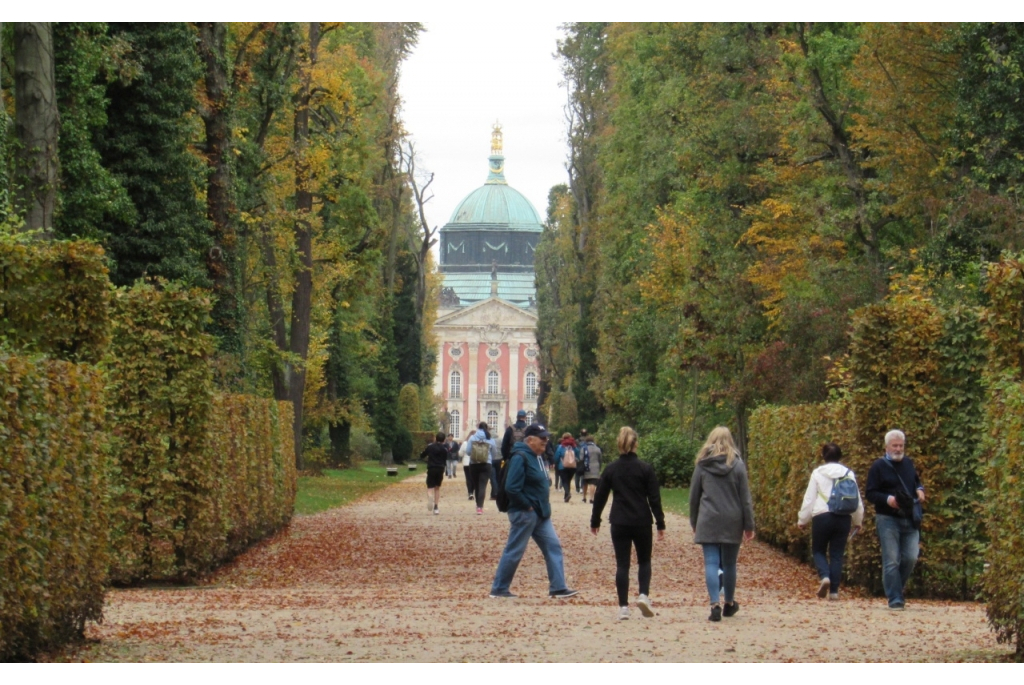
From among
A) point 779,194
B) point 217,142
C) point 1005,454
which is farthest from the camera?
point 779,194

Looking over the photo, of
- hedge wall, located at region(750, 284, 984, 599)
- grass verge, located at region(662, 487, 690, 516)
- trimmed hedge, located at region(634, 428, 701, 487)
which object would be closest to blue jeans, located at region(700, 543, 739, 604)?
hedge wall, located at region(750, 284, 984, 599)

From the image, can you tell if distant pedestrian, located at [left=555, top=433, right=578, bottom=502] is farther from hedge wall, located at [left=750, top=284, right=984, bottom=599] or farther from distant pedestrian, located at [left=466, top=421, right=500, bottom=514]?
hedge wall, located at [left=750, top=284, right=984, bottom=599]

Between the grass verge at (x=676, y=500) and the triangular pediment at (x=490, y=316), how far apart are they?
94.5m

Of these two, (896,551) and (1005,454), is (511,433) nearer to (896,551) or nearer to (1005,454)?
(896,551)

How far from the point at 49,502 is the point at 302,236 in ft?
Answer: 81.6

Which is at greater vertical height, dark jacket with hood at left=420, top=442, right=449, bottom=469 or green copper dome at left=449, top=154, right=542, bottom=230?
green copper dome at left=449, top=154, right=542, bottom=230

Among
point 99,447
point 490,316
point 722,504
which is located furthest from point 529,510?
point 490,316

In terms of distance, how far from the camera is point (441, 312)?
5192 inches

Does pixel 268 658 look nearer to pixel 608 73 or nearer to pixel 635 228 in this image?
pixel 635 228

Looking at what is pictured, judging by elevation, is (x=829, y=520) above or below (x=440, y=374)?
below

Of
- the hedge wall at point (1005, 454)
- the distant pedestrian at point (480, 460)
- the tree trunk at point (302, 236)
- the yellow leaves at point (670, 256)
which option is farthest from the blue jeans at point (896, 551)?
the yellow leaves at point (670, 256)

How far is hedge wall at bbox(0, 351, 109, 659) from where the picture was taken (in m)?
7.91

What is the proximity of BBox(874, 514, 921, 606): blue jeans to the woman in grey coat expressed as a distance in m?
1.67

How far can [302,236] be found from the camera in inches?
1309
